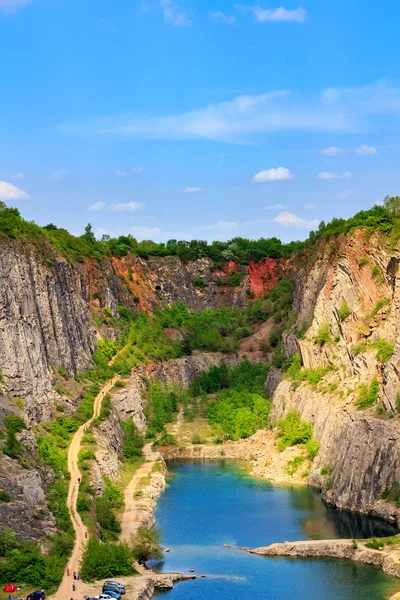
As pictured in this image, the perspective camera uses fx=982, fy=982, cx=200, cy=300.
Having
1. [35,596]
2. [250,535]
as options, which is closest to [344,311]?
[250,535]

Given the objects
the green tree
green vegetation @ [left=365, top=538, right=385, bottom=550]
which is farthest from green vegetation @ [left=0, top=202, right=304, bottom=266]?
green vegetation @ [left=365, top=538, right=385, bottom=550]

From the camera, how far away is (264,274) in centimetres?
16575

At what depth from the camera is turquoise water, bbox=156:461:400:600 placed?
64.8 m

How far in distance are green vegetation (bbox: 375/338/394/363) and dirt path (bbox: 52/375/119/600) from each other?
30.1 metres

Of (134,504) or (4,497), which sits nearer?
(4,497)

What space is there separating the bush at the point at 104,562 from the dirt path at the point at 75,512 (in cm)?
85

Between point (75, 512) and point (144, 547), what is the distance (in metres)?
8.08

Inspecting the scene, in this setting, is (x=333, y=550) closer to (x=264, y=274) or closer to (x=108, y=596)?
(x=108, y=596)

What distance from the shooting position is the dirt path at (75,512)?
203ft

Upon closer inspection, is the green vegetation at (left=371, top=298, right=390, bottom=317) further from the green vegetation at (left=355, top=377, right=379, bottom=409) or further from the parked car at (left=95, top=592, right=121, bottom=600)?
the parked car at (left=95, top=592, right=121, bottom=600)

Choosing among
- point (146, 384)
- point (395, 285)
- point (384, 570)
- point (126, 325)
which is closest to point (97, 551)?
point (384, 570)

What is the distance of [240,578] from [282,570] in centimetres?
364

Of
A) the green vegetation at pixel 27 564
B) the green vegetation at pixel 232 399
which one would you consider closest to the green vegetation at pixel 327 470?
the green vegetation at pixel 232 399

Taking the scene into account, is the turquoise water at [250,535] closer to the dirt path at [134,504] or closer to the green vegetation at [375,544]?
the dirt path at [134,504]
